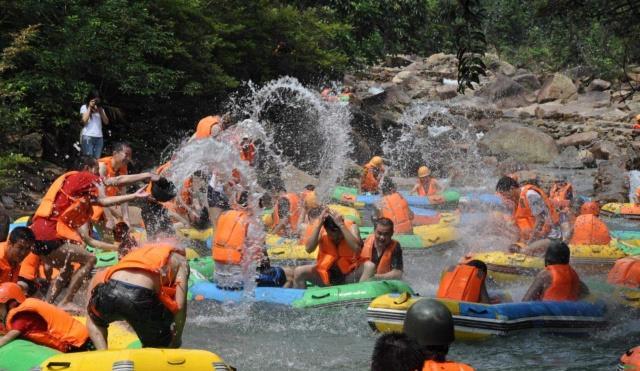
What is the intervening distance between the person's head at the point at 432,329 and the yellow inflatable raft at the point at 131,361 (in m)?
1.45

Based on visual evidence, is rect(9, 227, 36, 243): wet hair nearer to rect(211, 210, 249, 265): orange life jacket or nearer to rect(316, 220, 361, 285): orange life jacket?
rect(211, 210, 249, 265): orange life jacket

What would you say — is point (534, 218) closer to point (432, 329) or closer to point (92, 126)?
point (92, 126)

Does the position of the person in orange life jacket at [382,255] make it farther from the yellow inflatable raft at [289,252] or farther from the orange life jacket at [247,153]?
the orange life jacket at [247,153]

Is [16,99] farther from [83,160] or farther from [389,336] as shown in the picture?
[389,336]

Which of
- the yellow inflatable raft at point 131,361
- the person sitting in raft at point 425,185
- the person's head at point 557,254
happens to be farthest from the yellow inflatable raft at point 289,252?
the person sitting in raft at point 425,185

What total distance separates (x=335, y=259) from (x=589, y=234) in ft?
13.6

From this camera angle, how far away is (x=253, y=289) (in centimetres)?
992

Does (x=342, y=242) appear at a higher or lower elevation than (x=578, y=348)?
→ higher

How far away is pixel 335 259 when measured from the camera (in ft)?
33.6

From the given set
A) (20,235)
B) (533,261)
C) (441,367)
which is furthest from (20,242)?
(533,261)

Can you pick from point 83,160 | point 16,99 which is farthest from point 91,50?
point 83,160

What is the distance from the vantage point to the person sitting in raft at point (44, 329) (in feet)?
21.6

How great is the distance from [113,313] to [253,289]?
4095mm

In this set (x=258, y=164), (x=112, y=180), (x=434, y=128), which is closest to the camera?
(x=112, y=180)
